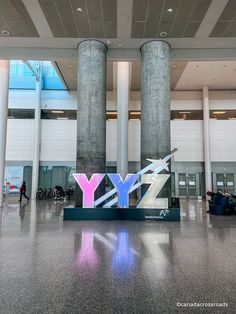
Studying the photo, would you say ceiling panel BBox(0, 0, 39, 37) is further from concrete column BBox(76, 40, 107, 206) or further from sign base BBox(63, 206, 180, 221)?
sign base BBox(63, 206, 180, 221)

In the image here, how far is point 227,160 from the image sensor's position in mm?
23297

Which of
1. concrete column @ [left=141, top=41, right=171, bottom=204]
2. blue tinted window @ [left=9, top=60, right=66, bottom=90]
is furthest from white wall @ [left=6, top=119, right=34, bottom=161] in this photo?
concrete column @ [left=141, top=41, right=171, bottom=204]

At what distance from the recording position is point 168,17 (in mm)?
10508

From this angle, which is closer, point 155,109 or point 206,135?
point 155,109

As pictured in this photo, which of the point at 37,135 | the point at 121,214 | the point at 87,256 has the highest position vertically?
the point at 37,135

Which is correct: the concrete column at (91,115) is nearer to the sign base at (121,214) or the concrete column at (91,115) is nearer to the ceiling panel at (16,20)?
the sign base at (121,214)

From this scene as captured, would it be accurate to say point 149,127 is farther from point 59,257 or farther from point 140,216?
point 59,257

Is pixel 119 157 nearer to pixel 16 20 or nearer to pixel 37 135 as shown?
pixel 37 135

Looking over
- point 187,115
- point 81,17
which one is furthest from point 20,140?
point 81,17

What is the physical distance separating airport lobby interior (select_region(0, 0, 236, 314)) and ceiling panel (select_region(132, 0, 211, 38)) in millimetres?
64

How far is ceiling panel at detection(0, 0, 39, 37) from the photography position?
991cm

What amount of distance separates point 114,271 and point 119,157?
1304 cm

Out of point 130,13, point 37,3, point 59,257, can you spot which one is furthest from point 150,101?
point 59,257

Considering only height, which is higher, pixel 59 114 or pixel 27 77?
pixel 27 77
